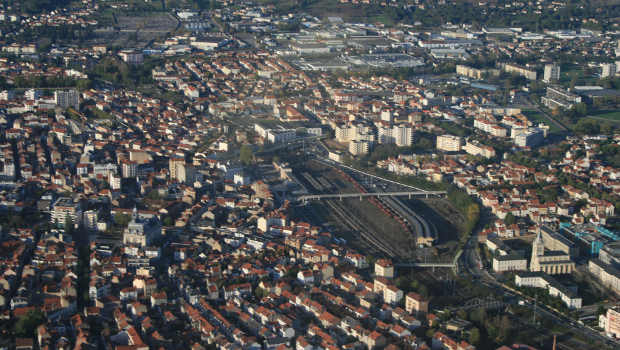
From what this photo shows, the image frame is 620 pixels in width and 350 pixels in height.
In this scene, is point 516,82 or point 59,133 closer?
point 59,133

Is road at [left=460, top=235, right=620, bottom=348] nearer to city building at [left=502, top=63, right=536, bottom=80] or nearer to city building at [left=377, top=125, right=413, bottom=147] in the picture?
city building at [left=377, top=125, right=413, bottom=147]

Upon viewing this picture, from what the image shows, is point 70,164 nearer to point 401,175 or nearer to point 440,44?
point 401,175

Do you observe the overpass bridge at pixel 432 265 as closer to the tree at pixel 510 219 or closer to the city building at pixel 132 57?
the tree at pixel 510 219

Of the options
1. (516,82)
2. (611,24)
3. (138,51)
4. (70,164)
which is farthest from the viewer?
(611,24)

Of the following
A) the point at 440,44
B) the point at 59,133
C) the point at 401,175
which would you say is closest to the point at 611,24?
the point at 440,44

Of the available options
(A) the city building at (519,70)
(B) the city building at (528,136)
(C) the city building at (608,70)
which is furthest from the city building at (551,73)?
(B) the city building at (528,136)

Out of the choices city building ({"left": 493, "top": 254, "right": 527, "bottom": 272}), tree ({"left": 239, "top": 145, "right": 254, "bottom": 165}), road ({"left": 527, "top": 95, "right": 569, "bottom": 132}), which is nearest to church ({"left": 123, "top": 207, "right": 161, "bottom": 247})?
tree ({"left": 239, "top": 145, "right": 254, "bottom": 165})
